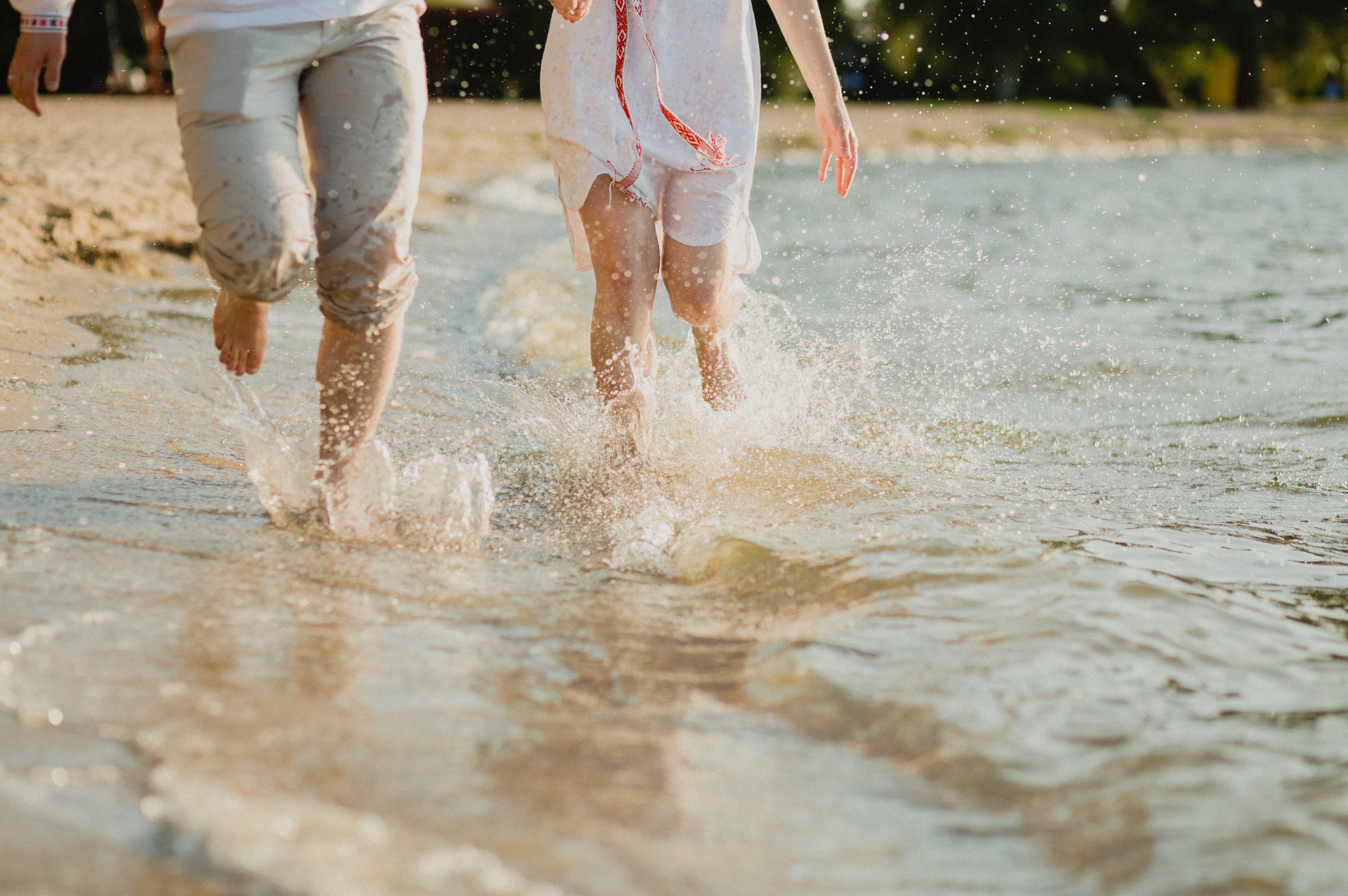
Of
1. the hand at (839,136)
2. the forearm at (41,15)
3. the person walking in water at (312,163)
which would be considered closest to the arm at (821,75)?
the hand at (839,136)

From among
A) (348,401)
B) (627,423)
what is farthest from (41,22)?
(627,423)

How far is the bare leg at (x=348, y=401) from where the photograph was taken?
8.63 feet

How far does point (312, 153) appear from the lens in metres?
2.55

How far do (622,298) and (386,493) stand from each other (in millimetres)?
756

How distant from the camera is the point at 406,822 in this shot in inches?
58.6

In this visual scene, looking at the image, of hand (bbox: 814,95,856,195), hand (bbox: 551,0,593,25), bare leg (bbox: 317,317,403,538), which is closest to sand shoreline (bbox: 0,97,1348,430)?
bare leg (bbox: 317,317,403,538)

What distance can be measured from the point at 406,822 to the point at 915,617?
104cm

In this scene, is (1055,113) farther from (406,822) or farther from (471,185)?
(406,822)

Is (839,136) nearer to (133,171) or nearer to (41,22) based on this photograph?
(41,22)

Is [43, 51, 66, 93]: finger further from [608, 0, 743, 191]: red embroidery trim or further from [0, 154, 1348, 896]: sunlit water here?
Result: [608, 0, 743, 191]: red embroidery trim

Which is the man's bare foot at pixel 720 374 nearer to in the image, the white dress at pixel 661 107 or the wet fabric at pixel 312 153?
the white dress at pixel 661 107

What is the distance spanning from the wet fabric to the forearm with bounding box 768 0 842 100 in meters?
1.01

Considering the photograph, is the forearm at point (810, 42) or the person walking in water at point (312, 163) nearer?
the person walking in water at point (312, 163)

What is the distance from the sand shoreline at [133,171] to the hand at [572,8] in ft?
5.34
